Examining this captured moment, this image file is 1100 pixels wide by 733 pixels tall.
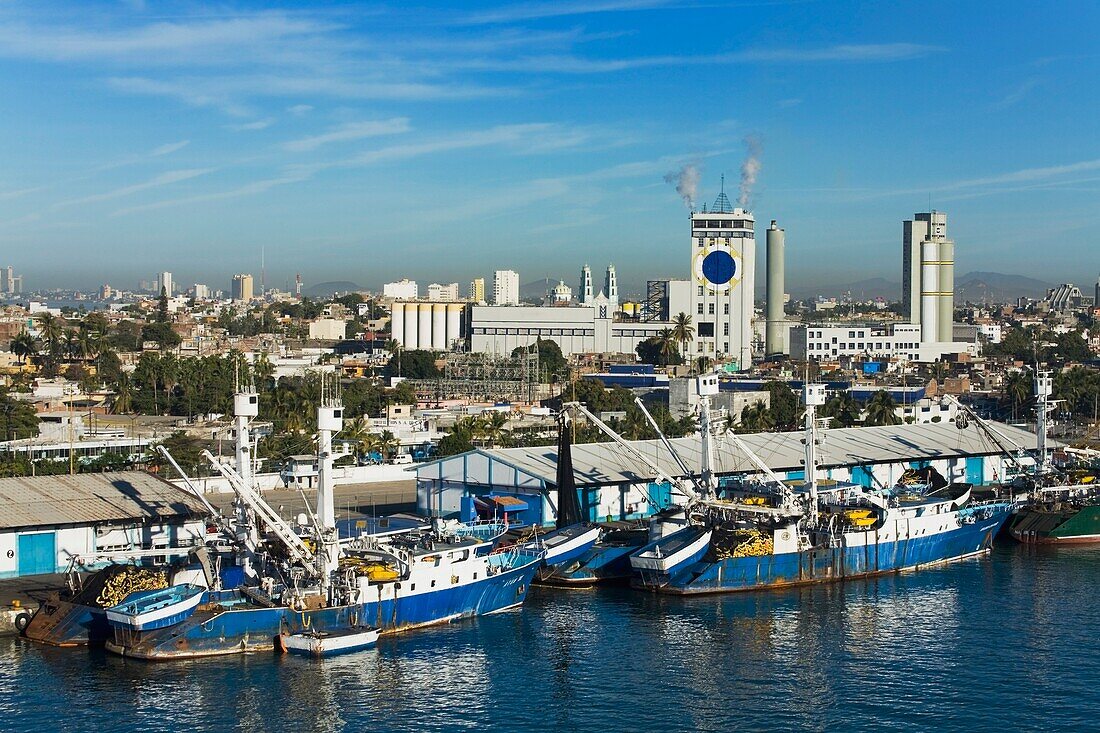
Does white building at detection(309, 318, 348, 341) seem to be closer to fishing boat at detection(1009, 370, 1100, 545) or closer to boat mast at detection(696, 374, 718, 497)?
fishing boat at detection(1009, 370, 1100, 545)

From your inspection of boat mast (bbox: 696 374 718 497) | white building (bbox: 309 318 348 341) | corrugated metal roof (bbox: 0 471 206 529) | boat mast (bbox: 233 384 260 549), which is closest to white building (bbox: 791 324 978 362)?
white building (bbox: 309 318 348 341)

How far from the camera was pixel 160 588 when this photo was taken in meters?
22.3

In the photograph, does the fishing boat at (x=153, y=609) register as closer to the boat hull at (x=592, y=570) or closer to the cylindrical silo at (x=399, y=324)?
the boat hull at (x=592, y=570)

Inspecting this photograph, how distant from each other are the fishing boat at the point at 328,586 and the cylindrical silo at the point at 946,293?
7887 centimetres

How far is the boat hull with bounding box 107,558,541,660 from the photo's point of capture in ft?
70.4

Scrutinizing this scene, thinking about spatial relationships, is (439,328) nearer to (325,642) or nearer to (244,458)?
(244,458)

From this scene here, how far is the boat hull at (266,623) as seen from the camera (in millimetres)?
21453

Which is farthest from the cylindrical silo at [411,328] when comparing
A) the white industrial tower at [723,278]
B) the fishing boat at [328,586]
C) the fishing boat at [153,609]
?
the fishing boat at [153,609]

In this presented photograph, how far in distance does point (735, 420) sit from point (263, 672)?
3342 cm

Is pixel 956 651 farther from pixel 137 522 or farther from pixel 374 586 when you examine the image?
pixel 137 522

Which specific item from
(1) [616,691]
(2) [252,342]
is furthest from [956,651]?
(2) [252,342]

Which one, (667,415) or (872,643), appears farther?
(667,415)

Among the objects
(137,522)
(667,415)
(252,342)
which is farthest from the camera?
(252,342)

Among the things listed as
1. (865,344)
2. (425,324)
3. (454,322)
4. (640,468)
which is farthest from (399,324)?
(640,468)
